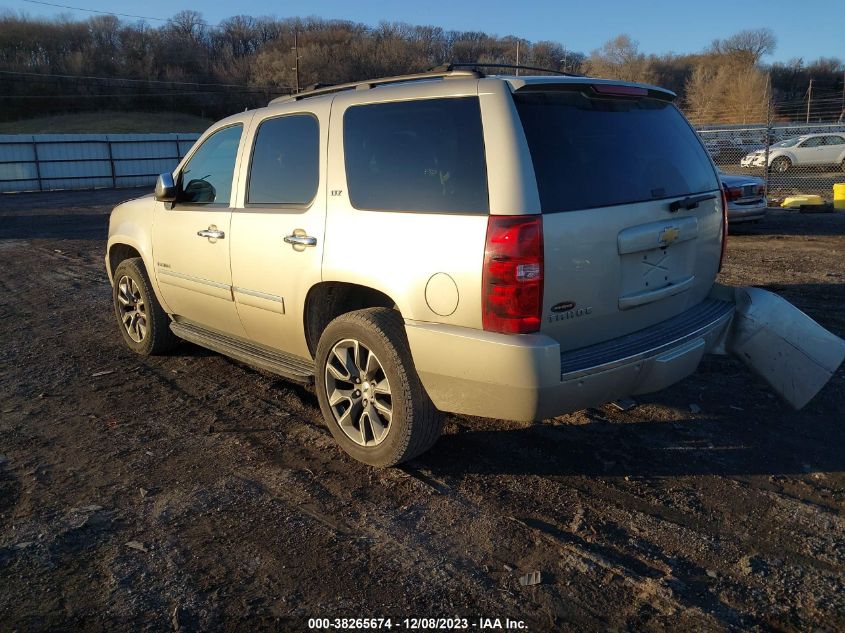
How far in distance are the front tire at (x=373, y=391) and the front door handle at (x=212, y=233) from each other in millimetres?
1269

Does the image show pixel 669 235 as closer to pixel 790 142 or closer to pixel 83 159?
pixel 790 142

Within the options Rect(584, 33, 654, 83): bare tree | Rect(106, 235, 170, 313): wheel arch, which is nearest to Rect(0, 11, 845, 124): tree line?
Rect(584, 33, 654, 83): bare tree

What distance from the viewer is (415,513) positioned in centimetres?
330

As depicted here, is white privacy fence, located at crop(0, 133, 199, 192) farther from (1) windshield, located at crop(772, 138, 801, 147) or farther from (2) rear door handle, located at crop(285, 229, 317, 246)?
(2) rear door handle, located at crop(285, 229, 317, 246)

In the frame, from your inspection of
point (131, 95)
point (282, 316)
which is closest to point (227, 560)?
point (282, 316)

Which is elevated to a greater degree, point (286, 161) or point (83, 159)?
point (286, 161)

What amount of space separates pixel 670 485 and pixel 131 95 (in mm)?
82768

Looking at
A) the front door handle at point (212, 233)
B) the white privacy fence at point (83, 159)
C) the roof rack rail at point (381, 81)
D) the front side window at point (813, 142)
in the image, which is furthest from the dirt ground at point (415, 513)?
the white privacy fence at point (83, 159)

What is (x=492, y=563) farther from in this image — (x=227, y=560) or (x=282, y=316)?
(x=282, y=316)

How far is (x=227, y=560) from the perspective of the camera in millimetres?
2957

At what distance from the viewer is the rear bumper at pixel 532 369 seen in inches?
120

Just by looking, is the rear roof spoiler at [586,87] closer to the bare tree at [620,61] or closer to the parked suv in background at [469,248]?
the parked suv in background at [469,248]

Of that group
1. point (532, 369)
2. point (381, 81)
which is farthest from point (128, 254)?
point (532, 369)

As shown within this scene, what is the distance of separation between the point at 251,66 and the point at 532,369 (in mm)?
80043
